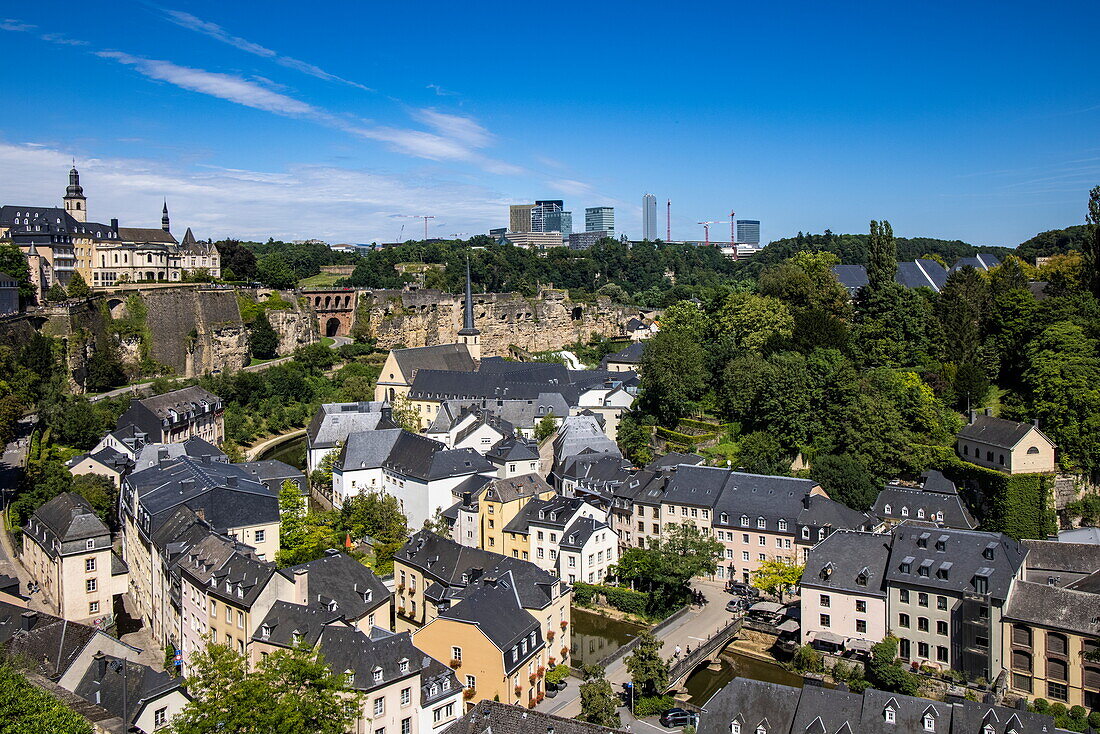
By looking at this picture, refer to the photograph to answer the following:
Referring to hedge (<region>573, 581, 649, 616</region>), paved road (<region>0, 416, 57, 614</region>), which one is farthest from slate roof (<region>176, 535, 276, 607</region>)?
hedge (<region>573, 581, 649, 616</region>)

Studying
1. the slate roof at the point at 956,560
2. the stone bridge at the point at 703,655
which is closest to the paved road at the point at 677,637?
the stone bridge at the point at 703,655

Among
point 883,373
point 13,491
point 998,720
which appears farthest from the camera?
point 13,491

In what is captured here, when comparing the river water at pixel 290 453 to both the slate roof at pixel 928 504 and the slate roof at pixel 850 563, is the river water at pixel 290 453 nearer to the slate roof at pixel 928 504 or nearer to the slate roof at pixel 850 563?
the slate roof at pixel 850 563

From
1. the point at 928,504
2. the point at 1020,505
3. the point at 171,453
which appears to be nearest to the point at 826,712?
the point at 928,504

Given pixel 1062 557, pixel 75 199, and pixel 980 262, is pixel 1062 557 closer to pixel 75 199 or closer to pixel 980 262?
pixel 980 262

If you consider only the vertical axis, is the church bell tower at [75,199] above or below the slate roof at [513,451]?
above

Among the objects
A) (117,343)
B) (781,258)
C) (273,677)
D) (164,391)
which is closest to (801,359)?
(273,677)
